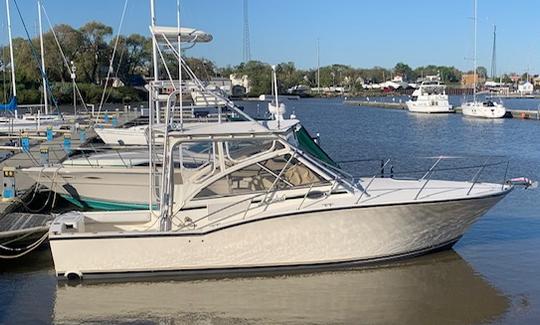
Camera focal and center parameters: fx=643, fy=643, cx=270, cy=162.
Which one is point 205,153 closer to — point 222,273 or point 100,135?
point 222,273

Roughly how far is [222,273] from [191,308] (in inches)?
47.0

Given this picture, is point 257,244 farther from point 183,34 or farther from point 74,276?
point 183,34

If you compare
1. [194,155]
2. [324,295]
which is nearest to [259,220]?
[324,295]

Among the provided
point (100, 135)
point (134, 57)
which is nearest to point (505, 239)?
point (100, 135)

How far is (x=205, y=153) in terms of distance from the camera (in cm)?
1391

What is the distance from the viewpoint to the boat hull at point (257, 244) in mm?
10555

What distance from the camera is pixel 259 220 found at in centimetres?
1054

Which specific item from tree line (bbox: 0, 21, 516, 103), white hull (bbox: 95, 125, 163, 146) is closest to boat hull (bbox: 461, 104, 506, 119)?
tree line (bbox: 0, 21, 516, 103)

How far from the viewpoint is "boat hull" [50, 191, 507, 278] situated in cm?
1055

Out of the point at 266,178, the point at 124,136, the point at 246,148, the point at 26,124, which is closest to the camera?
the point at 266,178

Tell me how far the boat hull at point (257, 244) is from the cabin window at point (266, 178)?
83 cm

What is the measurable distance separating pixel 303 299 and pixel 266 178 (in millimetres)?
2295

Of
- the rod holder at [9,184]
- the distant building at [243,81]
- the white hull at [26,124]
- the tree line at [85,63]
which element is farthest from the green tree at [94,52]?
the rod holder at [9,184]

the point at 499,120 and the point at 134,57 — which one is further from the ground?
the point at 134,57
